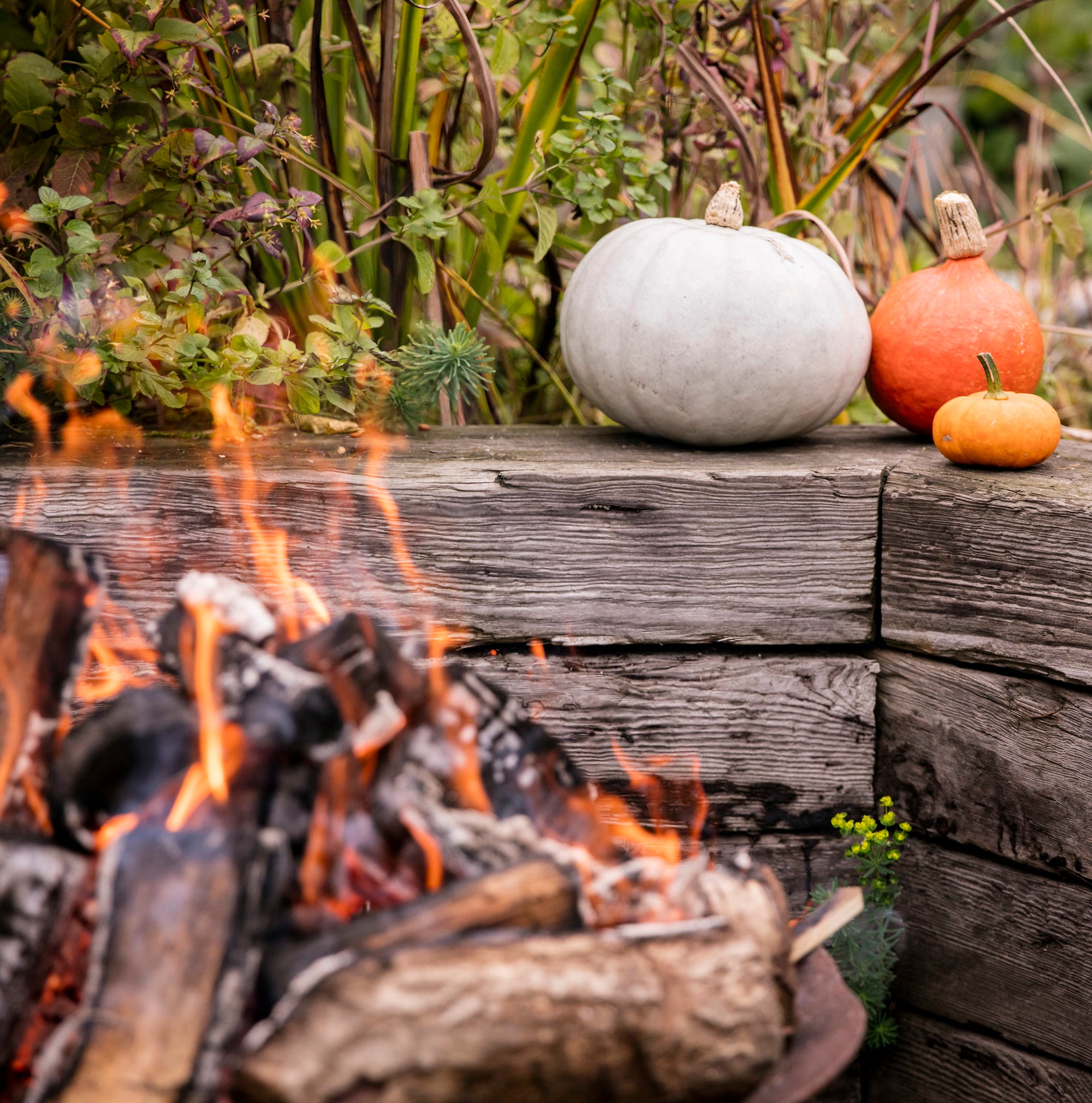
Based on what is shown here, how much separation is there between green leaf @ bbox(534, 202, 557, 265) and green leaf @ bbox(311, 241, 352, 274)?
33 cm

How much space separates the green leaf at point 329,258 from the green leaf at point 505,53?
0.41m

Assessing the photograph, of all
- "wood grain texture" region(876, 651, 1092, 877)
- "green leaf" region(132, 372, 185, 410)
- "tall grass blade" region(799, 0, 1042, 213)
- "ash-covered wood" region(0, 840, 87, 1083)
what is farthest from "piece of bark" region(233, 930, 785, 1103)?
"tall grass blade" region(799, 0, 1042, 213)

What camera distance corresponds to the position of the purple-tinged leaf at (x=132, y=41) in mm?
1349

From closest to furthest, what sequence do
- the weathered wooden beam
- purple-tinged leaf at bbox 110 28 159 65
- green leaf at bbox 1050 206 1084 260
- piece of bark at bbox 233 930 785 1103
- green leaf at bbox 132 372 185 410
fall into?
1. piece of bark at bbox 233 930 785 1103
2. purple-tinged leaf at bbox 110 28 159 65
3. green leaf at bbox 132 372 185 410
4. the weathered wooden beam
5. green leaf at bbox 1050 206 1084 260

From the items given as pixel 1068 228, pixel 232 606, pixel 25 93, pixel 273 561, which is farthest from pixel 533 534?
pixel 1068 228

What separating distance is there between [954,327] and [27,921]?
1.57m

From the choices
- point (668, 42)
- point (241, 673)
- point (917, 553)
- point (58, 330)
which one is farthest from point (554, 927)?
point (668, 42)

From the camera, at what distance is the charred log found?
89 cm

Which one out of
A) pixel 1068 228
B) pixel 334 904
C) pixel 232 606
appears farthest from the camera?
pixel 1068 228

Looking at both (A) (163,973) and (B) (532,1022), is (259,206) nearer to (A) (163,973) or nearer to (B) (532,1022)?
(A) (163,973)

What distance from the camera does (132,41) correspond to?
4.45 feet

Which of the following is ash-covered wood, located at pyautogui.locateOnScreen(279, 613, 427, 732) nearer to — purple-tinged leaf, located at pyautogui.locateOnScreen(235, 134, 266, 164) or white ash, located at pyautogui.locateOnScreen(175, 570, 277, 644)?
white ash, located at pyautogui.locateOnScreen(175, 570, 277, 644)

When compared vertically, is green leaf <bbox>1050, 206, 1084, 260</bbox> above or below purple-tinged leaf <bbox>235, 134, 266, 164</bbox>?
below

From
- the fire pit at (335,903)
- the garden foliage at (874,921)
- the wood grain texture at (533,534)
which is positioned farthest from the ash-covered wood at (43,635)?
the garden foliage at (874,921)
